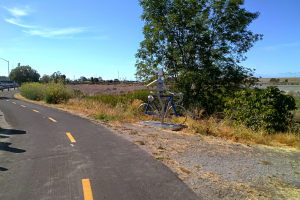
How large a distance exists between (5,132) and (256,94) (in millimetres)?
9900

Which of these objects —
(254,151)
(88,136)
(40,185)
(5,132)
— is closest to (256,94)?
(254,151)

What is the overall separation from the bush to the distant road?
16.9 feet

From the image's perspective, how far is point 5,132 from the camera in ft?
35.6

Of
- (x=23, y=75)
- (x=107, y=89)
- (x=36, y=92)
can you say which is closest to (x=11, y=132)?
(x=36, y=92)

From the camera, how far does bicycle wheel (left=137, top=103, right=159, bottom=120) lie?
12656mm

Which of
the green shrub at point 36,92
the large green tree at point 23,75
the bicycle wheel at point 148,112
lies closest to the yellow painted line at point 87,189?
the bicycle wheel at point 148,112

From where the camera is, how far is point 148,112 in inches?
504

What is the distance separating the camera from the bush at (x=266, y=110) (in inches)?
414

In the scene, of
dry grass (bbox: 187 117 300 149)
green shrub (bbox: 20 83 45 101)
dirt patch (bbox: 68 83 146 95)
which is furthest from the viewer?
dirt patch (bbox: 68 83 146 95)

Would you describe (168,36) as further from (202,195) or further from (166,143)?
A: (202,195)

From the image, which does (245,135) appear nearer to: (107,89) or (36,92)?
(36,92)

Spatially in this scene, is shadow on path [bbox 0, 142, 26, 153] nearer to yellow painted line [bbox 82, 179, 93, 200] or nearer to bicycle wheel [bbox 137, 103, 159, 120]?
yellow painted line [bbox 82, 179, 93, 200]

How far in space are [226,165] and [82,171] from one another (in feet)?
10.2

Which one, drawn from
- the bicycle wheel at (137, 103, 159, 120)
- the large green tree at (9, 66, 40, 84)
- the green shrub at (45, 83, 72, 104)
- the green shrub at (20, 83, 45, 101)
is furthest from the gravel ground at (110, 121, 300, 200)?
the large green tree at (9, 66, 40, 84)
